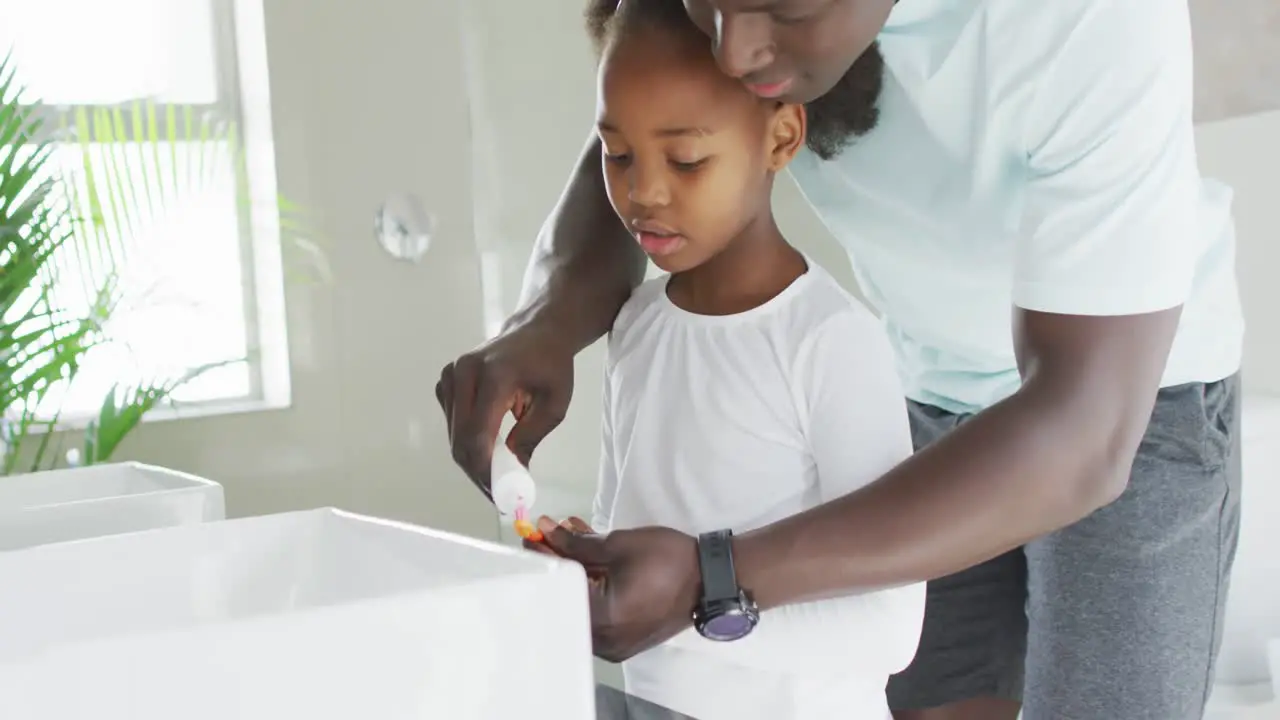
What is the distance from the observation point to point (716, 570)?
2.21ft

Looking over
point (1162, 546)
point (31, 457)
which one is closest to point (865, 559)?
point (1162, 546)

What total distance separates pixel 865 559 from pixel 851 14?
0.32 m

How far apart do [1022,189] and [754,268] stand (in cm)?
23

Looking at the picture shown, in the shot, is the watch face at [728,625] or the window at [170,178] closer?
the watch face at [728,625]

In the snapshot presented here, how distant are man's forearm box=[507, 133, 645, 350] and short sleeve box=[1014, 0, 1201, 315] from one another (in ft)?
0.99

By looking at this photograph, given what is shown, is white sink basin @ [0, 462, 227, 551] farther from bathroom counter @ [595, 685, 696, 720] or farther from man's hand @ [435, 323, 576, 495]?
bathroom counter @ [595, 685, 696, 720]

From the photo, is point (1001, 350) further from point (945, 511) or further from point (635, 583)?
point (635, 583)

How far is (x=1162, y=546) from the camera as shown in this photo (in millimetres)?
1062

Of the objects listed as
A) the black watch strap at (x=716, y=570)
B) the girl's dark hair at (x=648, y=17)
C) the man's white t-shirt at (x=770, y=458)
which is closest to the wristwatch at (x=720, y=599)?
the black watch strap at (x=716, y=570)

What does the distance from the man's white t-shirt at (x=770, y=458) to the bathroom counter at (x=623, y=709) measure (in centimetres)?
25

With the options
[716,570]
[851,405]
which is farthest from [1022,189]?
[716,570]

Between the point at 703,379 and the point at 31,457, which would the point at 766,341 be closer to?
the point at 703,379

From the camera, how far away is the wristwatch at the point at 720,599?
670 millimetres

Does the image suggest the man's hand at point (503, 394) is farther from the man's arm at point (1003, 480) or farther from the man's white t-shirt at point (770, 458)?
the man's arm at point (1003, 480)
